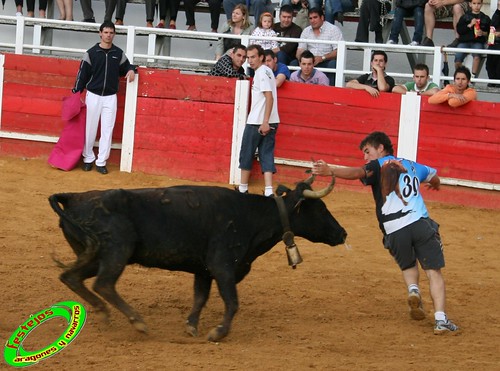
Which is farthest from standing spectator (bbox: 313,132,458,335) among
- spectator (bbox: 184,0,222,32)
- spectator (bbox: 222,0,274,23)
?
spectator (bbox: 184,0,222,32)

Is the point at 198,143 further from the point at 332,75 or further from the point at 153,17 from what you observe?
the point at 153,17

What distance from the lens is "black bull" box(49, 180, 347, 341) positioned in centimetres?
641

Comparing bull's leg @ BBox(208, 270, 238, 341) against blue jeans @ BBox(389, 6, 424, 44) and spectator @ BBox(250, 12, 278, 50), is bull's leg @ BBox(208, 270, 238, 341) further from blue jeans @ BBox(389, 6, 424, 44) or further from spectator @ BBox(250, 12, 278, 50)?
blue jeans @ BBox(389, 6, 424, 44)

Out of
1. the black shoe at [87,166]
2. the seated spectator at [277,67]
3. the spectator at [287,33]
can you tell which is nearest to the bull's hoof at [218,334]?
the seated spectator at [277,67]

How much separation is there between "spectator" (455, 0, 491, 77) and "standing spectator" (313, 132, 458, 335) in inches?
240

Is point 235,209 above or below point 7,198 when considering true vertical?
above

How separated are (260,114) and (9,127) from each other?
12.0ft

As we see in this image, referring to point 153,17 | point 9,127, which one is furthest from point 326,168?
point 153,17

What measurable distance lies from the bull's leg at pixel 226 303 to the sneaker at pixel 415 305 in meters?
1.26

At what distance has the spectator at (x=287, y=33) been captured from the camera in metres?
13.0

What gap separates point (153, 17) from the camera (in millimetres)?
14719

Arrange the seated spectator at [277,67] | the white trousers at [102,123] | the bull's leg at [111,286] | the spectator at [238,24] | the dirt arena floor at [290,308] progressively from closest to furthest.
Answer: the dirt arena floor at [290,308], the bull's leg at [111,286], the seated spectator at [277,67], the white trousers at [102,123], the spectator at [238,24]

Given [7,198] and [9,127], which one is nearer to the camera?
[7,198]

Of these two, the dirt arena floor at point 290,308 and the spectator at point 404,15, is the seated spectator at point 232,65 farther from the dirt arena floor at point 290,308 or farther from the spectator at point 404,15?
the spectator at point 404,15
